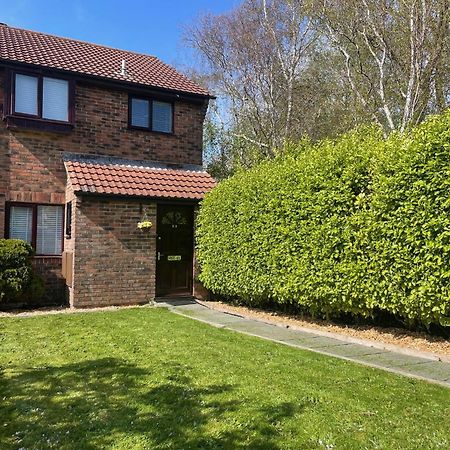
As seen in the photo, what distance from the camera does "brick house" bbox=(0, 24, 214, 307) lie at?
11039 millimetres

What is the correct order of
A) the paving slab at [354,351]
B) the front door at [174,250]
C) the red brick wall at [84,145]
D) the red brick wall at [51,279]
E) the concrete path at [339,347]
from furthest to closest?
the front door at [174,250]
the red brick wall at [51,279]
the red brick wall at [84,145]
the paving slab at [354,351]
the concrete path at [339,347]

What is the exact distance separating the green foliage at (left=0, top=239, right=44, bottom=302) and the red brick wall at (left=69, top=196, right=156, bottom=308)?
1.05m

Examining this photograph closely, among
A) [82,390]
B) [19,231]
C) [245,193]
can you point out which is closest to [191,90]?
[245,193]

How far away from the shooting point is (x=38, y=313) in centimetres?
1016

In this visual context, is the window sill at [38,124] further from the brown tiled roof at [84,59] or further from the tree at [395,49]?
the tree at [395,49]

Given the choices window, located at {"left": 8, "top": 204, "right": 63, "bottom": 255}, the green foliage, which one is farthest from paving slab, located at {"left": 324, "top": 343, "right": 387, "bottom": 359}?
window, located at {"left": 8, "top": 204, "right": 63, "bottom": 255}

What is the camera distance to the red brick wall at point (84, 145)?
11.6 metres

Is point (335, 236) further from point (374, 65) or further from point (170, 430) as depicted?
point (374, 65)

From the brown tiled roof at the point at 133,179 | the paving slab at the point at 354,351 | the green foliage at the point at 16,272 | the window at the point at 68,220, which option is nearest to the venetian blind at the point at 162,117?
the brown tiled roof at the point at 133,179

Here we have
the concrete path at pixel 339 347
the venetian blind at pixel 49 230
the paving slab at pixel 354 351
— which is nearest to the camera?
the concrete path at pixel 339 347

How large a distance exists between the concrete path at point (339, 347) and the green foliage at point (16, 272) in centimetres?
364

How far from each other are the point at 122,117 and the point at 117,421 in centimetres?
1069

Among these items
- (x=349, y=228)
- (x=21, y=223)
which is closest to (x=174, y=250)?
(x=21, y=223)

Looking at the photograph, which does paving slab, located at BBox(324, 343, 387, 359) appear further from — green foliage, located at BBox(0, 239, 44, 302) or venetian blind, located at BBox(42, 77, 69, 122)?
venetian blind, located at BBox(42, 77, 69, 122)
